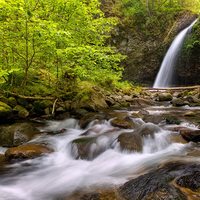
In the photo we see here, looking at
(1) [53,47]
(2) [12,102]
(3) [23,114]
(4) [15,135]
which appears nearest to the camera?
(4) [15,135]

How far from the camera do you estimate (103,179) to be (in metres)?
2.39

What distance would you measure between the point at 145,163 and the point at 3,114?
4842mm

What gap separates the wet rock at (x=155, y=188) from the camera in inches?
61.1

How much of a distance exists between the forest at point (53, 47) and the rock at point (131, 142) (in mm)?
2312

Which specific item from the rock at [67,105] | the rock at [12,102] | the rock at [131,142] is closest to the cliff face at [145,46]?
the rock at [67,105]

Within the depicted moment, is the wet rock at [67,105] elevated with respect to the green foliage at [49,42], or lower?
lower

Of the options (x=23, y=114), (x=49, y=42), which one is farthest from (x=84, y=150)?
(x=23, y=114)

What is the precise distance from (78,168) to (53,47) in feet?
10.8

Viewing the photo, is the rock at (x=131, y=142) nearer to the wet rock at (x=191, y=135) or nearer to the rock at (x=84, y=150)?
the rock at (x=84, y=150)

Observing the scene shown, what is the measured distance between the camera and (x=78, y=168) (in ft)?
9.25

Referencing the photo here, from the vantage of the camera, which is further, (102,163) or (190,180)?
(102,163)

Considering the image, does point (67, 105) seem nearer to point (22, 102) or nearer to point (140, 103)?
point (22, 102)

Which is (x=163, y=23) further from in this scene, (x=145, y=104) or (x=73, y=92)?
(x=73, y=92)

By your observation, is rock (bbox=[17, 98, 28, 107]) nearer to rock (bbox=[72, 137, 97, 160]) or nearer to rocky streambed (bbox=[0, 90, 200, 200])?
rocky streambed (bbox=[0, 90, 200, 200])
